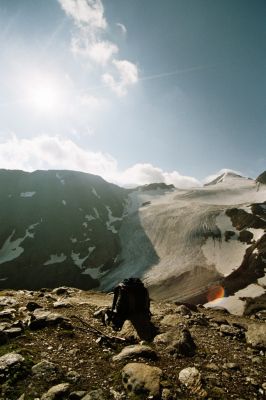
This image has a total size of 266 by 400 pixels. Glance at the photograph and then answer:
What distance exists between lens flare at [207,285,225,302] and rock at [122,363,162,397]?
70287 millimetres

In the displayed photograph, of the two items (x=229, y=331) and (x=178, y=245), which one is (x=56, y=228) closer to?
(x=178, y=245)

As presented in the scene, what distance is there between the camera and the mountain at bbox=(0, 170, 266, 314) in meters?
86.2

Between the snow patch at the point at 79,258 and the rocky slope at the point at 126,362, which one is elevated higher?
the rocky slope at the point at 126,362

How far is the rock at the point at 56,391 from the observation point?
9070 mm

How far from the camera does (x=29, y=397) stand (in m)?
9.07

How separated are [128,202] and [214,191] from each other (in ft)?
181

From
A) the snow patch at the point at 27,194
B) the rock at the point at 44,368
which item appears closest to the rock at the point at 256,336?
the rock at the point at 44,368

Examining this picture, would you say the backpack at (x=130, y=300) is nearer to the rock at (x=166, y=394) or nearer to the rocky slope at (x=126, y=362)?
the rocky slope at (x=126, y=362)

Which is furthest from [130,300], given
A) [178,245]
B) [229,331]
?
[178,245]

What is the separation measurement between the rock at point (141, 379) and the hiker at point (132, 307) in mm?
5125

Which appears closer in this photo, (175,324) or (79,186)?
(175,324)

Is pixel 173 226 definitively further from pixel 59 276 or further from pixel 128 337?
pixel 128 337

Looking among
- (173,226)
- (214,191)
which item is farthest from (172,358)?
(214,191)

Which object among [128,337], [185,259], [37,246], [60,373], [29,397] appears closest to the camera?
[29,397]
